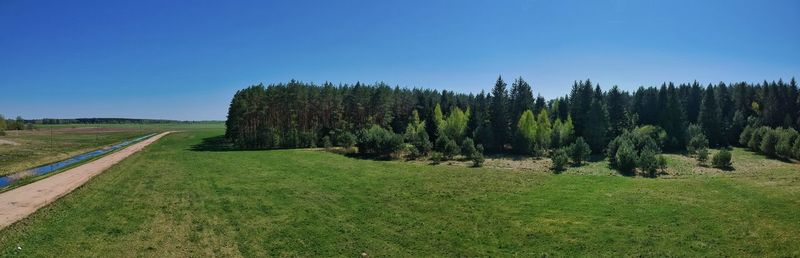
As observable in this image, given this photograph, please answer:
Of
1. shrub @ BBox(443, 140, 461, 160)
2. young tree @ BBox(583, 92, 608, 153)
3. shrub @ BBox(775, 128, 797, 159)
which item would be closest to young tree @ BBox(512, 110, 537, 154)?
young tree @ BBox(583, 92, 608, 153)

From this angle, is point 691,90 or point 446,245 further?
point 691,90

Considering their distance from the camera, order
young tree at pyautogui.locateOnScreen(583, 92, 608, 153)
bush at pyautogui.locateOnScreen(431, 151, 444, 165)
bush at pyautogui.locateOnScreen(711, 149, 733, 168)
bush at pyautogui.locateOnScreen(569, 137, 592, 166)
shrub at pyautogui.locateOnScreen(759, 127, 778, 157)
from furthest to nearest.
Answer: young tree at pyautogui.locateOnScreen(583, 92, 608, 153) → shrub at pyautogui.locateOnScreen(759, 127, 778, 157) → bush at pyautogui.locateOnScreen(431, 151, 444, 165) → bush at pyautogui.locateOnScreen(569, 137, 592, 166) → bush at pyautogui.locateOnScreen(711, 149, 733, 168)

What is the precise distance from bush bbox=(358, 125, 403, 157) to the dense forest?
37 centimetres

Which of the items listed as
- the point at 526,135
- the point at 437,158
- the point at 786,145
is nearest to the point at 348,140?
the point at 437,158

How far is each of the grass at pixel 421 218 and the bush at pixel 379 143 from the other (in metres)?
19.4

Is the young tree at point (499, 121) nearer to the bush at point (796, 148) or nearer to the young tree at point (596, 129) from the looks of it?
the young tree at point (596, 129)

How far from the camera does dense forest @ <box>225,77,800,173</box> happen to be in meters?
56.2

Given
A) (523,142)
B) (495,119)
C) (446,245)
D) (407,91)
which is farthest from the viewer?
(407,91)

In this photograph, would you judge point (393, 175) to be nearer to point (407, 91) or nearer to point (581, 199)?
point (581, 199)

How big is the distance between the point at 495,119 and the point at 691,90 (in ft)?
178

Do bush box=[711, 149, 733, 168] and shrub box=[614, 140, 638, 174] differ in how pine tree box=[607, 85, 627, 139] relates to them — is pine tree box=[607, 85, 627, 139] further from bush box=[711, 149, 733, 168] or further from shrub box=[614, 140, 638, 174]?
shrub box=[614, 140, 638, 174]

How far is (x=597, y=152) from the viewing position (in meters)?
56.2

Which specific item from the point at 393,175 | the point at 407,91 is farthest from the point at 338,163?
the point at 407,91

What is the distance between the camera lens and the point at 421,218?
18.0 metres
